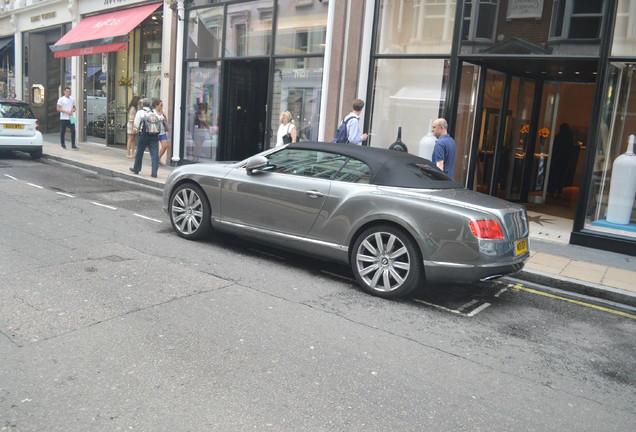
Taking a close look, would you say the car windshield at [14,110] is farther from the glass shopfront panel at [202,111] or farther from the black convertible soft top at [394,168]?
the black convertible soft top at [394,168]

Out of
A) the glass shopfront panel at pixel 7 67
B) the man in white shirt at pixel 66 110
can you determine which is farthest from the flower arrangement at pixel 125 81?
the glass shopfront panel at pixel 7 67

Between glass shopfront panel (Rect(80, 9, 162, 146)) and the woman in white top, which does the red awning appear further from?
the woman in white top

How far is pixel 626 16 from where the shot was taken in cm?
884

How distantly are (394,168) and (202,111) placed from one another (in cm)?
1059

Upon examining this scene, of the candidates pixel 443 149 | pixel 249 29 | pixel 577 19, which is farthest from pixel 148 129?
pixel 577 19

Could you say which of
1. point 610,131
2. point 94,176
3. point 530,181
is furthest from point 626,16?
point 94,176

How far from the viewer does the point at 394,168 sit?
627 cm

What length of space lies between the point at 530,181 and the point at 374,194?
851 cm

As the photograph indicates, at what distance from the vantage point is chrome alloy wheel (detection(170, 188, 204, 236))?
7.47 metres

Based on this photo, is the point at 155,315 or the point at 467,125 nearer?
the point at 155,315

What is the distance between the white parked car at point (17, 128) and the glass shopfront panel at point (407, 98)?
951 cm

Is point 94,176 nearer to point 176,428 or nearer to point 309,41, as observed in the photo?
point 309,41

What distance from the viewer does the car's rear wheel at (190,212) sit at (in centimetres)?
740

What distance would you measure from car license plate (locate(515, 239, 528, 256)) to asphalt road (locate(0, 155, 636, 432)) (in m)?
0.58
